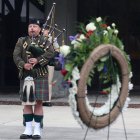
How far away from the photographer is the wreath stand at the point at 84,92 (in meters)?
7.74

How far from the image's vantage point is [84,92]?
7738 mm

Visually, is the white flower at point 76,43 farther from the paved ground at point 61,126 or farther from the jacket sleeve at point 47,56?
the jacket sleeve at point 47,56

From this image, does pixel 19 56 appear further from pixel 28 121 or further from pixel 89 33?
pixel 89 33

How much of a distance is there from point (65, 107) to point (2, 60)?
4.36 metres

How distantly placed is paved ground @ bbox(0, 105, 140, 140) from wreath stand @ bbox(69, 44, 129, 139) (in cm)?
97

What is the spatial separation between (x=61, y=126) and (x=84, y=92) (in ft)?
15.1

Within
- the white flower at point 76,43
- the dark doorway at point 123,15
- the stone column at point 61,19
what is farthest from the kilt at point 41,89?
→ the dark doorway at point 123,15

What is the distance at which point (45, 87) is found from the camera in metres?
10.4

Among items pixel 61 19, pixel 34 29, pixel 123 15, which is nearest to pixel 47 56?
pixel 34 29

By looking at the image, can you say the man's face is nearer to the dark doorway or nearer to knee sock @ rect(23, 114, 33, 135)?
knee sock @ rect(23, 114, 33, 135)

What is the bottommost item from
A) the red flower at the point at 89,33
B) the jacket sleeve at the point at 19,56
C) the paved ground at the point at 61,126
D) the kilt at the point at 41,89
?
the paved ground at the point at 61,126

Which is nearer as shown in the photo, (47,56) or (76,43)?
(76,43)

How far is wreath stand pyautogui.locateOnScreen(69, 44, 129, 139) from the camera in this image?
7.74 metres

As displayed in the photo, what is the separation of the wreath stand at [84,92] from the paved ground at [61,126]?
967mm
